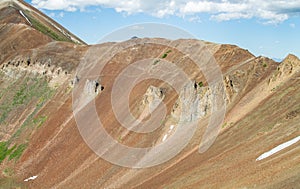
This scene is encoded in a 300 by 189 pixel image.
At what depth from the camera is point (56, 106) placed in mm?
61438

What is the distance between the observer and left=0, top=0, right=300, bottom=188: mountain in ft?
86.8

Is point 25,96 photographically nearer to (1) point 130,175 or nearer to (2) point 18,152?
(2) point 18,152

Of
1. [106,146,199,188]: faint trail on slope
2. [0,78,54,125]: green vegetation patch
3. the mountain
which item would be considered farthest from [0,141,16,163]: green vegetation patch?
[106,146,199,188]: faint trail on slope

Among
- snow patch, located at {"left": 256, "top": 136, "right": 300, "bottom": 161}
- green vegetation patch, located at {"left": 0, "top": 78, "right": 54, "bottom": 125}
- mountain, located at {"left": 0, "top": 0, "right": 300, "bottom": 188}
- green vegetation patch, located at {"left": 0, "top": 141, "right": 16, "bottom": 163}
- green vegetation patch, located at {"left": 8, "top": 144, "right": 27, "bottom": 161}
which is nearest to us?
snow patch, located at {"left": 256, "top": 136, "right": 300, "bottom": 161}

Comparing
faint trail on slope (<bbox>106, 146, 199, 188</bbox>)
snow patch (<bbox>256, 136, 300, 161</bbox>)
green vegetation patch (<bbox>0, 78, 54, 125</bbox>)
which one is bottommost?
faint trail on slope (<bbox>106, 146, 199, 188</bbox>)

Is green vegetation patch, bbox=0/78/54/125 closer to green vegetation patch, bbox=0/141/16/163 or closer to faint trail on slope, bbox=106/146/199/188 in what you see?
green vegetation patch, bbox=0/141/16/163

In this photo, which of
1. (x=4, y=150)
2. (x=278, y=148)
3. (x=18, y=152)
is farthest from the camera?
(x=4, y=150)

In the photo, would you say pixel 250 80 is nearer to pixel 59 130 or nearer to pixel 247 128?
pixel 247 128

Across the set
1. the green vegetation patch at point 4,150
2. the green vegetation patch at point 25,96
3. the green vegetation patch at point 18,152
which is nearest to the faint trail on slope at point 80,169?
the green vegetation patch at point 18,152

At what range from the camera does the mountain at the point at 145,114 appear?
26469mm

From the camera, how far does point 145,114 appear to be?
150ft

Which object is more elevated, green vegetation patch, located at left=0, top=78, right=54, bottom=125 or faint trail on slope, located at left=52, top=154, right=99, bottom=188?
green vegetation patch, located at left=0, top=78, right=54, bottom=125

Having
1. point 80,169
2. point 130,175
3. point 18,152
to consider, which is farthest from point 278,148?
point 18,152

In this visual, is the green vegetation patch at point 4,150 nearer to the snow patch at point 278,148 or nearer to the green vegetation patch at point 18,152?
the green vegetation patch at point 18,152
